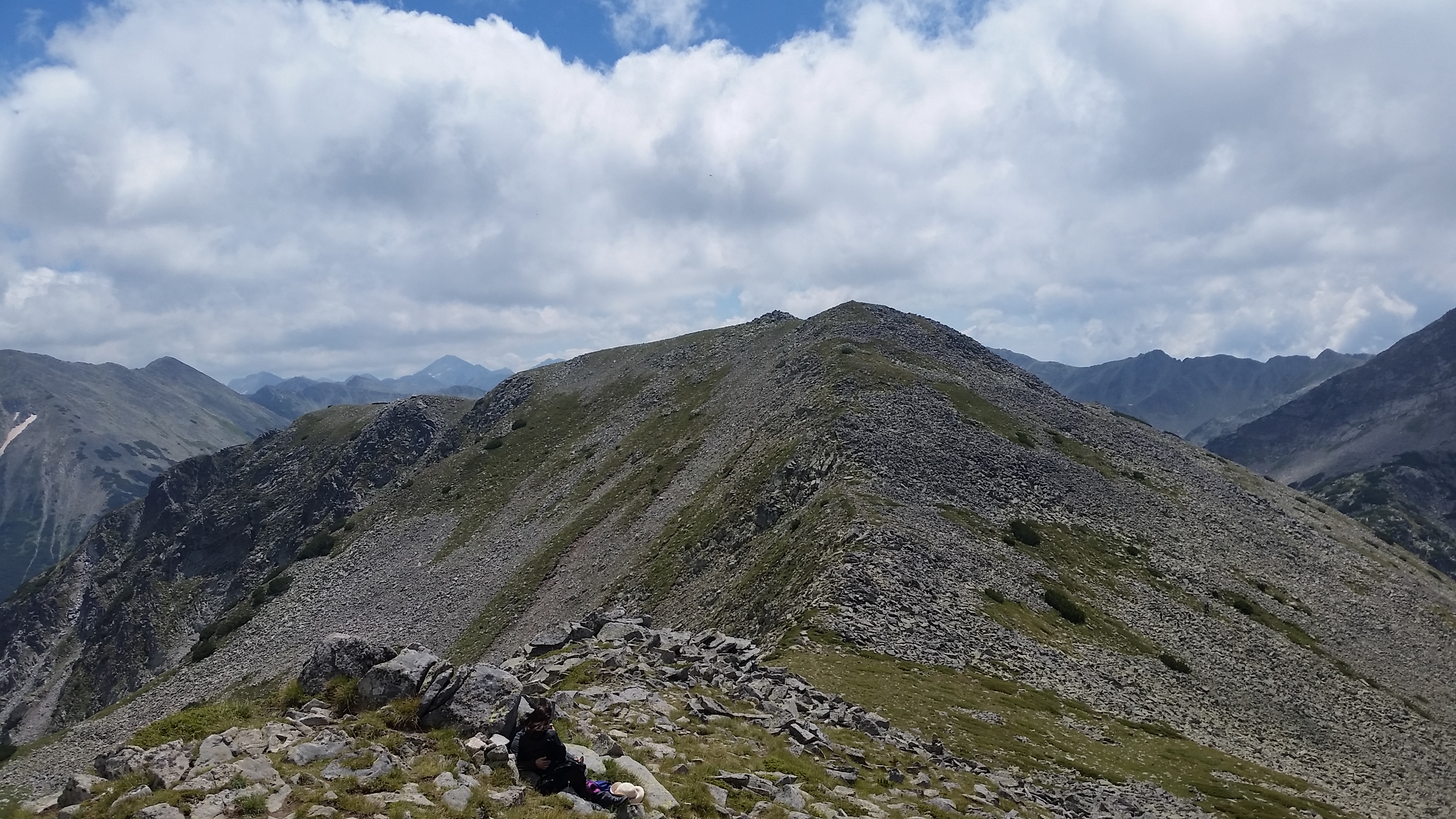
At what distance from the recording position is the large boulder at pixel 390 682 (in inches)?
805

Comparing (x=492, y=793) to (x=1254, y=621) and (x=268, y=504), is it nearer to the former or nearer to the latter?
(x=1254, y=621)

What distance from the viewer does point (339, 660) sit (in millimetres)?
21406

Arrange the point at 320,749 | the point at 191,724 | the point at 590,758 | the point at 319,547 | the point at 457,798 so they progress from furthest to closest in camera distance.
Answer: the point at 319,547 < the point at 590,758 < the point at 191,724 < the point at 320,749 < the point at 457,798

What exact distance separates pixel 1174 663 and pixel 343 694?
157ft

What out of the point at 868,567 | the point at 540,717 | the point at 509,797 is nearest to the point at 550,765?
the point at 540,717

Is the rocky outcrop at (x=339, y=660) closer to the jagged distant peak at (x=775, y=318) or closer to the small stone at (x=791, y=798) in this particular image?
the small stone at (x=791, y=798)

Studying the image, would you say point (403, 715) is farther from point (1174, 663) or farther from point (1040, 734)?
point (1174, 663)

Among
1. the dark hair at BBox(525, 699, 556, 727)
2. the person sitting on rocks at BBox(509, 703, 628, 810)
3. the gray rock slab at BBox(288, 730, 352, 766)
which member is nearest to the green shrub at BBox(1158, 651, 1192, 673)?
the person sitting on rocks at BBox(509, 703, 628, 810)

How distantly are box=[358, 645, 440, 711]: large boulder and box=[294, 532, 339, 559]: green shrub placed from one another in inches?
4306

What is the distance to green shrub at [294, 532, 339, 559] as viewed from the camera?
119m

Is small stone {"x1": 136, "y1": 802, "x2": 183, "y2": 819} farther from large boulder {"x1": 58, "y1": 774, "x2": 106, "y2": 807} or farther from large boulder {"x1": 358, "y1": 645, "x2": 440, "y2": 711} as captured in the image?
large boulder {"x1": 358, "y1": 645, "x2": 440, "y2": 711}

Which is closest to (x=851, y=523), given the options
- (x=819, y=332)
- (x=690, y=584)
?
(x=690, y=584)

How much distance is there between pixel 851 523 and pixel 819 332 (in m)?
72.9

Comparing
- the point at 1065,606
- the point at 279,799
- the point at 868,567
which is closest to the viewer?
the point at 279,799
